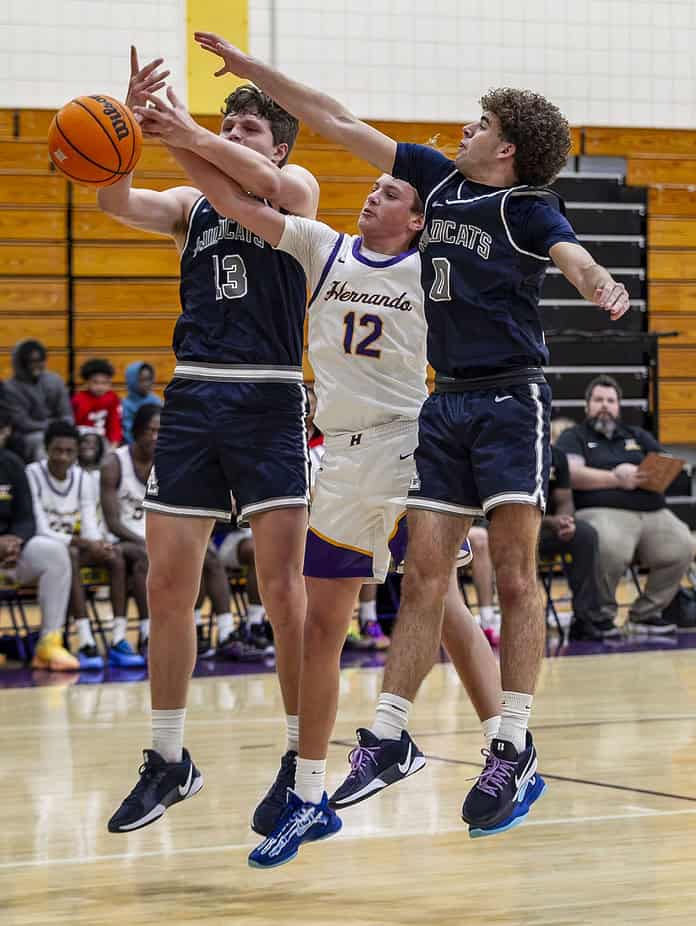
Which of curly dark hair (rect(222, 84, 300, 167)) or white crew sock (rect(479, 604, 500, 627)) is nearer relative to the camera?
curly dark hair (rect(222, 84, 300, 167))

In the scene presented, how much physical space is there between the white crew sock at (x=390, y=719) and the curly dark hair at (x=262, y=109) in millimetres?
1734

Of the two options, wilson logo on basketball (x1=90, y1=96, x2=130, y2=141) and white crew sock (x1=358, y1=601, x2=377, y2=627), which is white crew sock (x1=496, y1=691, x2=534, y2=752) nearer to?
wilson logo on basketball (x1=90, y1=96, x2=130, y2=141)

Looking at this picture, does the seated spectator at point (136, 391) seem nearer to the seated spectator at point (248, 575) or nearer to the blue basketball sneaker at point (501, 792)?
the seated spectator at point (248, 575)

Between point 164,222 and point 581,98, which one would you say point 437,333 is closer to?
point 164,222

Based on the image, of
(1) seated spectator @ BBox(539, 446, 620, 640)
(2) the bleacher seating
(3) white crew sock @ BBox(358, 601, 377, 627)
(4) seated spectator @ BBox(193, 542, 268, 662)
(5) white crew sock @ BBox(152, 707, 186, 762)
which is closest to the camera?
(5) white crew sock @ BBox(152, 707, 186, 762)

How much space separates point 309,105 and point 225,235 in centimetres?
48

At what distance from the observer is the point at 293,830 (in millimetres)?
4145

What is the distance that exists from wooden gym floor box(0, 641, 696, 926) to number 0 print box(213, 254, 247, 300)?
175cm

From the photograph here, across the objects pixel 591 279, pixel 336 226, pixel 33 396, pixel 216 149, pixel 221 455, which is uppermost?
pixel 336 226

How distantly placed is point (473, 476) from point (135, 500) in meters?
5.56

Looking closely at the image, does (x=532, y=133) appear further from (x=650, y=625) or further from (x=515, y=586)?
(x=650, y=625)

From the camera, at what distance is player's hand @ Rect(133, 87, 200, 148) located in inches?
165

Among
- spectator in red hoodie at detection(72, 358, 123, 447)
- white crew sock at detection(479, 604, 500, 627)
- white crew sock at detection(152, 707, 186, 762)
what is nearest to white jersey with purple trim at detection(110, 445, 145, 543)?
white crew sock at detection(479, 604, 500, 627)

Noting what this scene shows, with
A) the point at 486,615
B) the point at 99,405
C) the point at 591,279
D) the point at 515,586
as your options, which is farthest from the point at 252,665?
the point at 591,279
